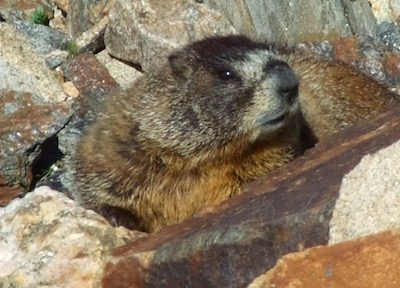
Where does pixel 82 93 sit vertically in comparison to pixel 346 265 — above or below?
below

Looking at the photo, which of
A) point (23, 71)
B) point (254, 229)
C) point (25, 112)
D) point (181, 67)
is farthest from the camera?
point (23, 71)

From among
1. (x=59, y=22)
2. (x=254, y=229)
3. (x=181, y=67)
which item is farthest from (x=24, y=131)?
(x=254, y=229)

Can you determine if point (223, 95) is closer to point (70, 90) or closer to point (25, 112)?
point (25, 112)

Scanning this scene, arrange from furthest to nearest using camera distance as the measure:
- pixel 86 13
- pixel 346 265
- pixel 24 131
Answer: pixel 86 13
pixel 24 131
pixel 346 265

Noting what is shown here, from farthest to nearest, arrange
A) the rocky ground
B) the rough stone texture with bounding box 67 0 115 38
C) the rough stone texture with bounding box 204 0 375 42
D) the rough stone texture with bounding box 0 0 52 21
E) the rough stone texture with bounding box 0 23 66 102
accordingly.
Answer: the rough stone texture with bounding box 0 0 52 21 → the rough stone texture with bounding box 67 0 115 38 → the rough stone texture with bounding box 204 0 375 42 → the rough stone texture with bounding box 0 23 66 102 → the rocky ground

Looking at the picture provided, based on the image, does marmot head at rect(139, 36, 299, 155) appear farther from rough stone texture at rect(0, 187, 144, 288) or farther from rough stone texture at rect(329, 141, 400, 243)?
rough stone texture at rect(329, 141, 400, 243)

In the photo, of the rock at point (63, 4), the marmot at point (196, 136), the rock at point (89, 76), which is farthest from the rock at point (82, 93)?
the marmot at point (196, 136)

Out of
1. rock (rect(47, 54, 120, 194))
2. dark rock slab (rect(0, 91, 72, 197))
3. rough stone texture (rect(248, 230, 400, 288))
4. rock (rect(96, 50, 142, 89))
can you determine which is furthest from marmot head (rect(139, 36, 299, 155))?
rock (rect(96, 50, 142, 89))
